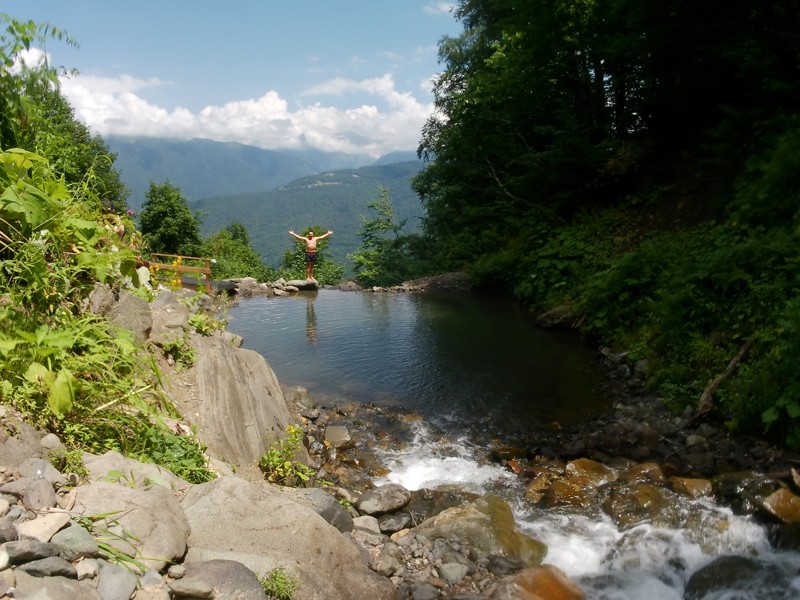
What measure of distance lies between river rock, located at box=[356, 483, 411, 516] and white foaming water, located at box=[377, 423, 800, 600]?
1317 mm

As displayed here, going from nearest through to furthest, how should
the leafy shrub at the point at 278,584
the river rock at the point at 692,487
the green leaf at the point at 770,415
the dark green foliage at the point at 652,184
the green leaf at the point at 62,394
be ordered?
the leafy shrub at the point at 278,584 → the green leaf at the point at 62,394 → the river rock at the point at 692,487 → the green leaf at the point at 770,415 → the dark green foliage at the point at 652,184

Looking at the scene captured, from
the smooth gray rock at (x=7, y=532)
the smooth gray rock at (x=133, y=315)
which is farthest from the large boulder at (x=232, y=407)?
the smooth gray rock at (x=7, y=532)

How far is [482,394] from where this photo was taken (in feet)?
32.2

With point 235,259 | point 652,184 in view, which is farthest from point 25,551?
point 235,259

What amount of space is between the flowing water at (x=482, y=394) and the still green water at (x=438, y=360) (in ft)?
0.13

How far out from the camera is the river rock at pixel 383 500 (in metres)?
5.91

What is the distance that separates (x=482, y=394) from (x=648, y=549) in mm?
4599

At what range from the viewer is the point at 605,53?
17.4m

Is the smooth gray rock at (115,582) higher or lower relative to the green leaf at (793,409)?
higher

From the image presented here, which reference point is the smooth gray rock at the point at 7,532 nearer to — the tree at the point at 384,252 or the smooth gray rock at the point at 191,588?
the smooth gray rock at the point at 191,588

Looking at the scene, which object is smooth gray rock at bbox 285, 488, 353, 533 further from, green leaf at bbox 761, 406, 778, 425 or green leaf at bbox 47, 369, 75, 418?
green leaf at bbox 761, 406, 778, 425

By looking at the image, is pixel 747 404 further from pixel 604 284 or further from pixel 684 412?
pixel 604 284

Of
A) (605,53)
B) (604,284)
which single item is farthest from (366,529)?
(605,53)

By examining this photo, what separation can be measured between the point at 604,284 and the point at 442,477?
25.3 ft
